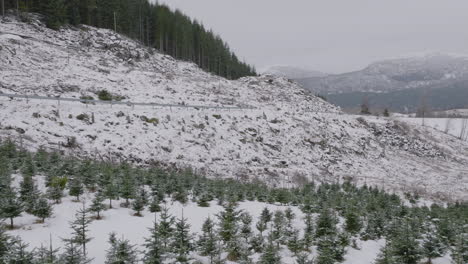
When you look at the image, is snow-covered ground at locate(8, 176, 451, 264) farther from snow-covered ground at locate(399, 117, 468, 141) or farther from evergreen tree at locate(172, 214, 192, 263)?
snow-covered ground at locate(399, 117, 468, 141)

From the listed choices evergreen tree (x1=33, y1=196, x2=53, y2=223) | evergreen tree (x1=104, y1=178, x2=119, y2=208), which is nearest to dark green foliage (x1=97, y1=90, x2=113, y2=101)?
evergreen tree (x1=104, y1=178, x2=119, y2=208)

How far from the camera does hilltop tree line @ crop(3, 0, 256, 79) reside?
4893cm

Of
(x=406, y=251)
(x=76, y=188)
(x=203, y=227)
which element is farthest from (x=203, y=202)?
(x=406, y=251)

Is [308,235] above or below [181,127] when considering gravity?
below

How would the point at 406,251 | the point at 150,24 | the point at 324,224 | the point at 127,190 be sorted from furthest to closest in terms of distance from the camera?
the point at 150,24 < the point at 127,190 < the point at 324,224 < the point at 406,251

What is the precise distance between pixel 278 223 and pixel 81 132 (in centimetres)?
2084

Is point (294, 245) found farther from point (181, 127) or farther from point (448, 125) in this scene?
point (448, 125)

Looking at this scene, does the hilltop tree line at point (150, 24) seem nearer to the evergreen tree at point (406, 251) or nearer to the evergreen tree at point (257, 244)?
the evergreen tree at point (257, 244)

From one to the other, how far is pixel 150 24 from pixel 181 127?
54850 millimetres

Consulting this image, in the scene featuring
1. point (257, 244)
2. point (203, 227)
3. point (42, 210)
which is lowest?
point (257, 244)

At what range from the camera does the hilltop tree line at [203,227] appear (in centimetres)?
773

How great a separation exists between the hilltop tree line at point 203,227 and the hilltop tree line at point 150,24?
47.4 m

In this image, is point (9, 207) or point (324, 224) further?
point (324, 224)

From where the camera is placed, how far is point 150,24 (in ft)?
241
